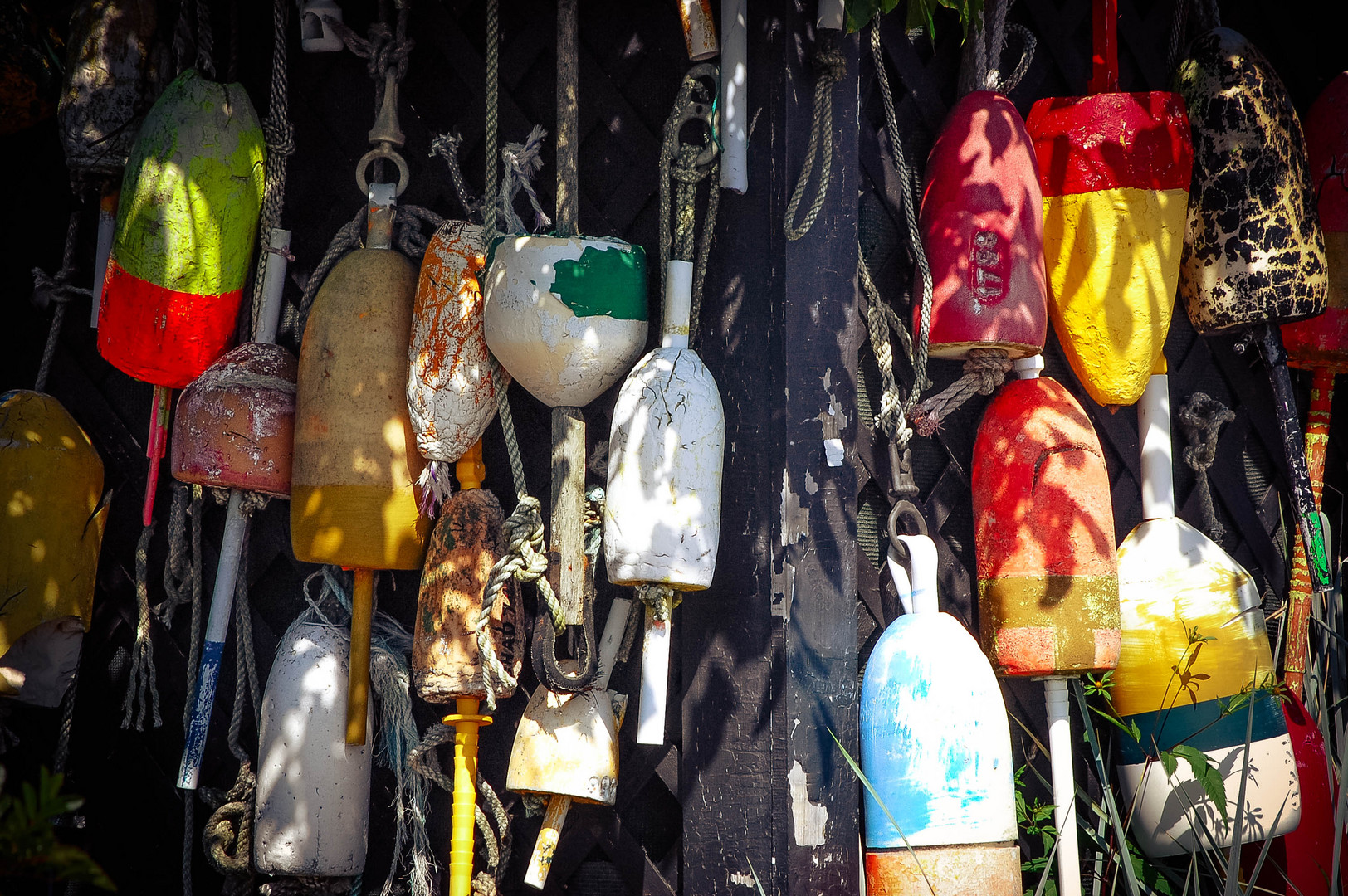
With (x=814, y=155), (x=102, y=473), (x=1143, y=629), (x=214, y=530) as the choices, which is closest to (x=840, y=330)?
(x=814, y=155)

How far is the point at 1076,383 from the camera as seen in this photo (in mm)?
2391

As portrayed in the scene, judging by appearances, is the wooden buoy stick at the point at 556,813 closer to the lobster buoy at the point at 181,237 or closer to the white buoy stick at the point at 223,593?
the white buoy stick at the point at 223,593

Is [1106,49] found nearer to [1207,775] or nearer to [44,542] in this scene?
[1207,775]

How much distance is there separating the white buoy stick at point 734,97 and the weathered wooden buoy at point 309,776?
54.1 inches

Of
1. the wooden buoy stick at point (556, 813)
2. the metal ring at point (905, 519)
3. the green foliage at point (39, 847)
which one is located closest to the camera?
the green foliage at point (39, 847)

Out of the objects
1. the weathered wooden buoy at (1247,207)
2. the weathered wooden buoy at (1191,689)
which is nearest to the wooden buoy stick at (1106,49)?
the weathered wooden buoy at (1247,207)

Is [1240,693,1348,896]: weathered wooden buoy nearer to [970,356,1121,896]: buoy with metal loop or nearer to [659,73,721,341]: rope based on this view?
[970,356,1121,896]: buoy with metal loop

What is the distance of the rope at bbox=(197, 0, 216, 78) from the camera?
94.5 inches

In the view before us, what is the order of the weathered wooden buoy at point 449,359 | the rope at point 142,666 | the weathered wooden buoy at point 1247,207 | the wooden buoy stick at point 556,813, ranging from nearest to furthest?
1. the wooden buoy stick at point 556,813
2. the weathered wooden buoy at point 449,359
3. the weathered wooden buoy at point 1247,207
4. the rope at point 142,666

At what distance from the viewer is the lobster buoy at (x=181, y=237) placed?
7.16 feet

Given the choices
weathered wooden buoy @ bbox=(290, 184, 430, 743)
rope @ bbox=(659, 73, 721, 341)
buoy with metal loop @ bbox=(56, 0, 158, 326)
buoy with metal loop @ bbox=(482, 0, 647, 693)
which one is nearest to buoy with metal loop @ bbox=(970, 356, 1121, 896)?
rope @ bbox=(659, 73, 721, 341)

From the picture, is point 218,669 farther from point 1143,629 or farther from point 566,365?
point 1143,629

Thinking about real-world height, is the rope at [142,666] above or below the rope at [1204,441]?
below

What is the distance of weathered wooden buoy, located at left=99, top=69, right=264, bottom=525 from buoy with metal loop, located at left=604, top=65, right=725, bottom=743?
1.06 m
